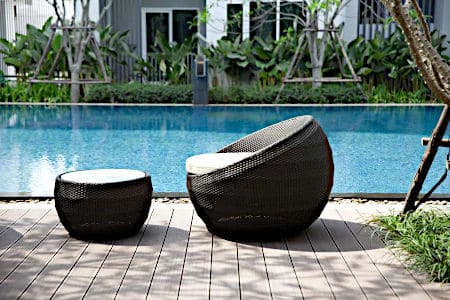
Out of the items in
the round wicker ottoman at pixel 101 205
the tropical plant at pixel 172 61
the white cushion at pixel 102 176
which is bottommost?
the round wicker ottoman at pixel 101 205

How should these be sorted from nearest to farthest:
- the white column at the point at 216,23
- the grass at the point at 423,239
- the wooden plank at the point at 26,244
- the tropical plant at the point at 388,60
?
the grass at the point at 423,239 < the wooden plank at the point at 26,244 < the tropical plant at the point at 388,60 < the white column at the point at 216,23

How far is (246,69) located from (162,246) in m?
12.7

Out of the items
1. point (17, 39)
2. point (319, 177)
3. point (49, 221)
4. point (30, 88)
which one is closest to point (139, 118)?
point (30, 88)

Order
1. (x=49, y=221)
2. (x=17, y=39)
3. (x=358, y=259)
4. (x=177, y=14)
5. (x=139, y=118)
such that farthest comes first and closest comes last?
(x=177, y=14)
(x=17, y=39)
(x=139, y=118)
(x=49, y=221)
(x=358, y=259)

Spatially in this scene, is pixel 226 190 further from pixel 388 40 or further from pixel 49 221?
pixel 388 40

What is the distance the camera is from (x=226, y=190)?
3.76 meters

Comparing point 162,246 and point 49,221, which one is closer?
point 162,246

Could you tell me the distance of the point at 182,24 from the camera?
59.7 feet

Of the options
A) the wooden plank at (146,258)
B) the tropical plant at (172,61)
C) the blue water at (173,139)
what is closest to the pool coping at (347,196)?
the blue water at (173,139)

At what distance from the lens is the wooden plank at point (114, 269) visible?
9.87ft

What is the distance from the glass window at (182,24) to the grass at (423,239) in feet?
47.6

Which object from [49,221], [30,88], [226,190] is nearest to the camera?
[226,190]

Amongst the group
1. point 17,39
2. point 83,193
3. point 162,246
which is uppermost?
point 17,39

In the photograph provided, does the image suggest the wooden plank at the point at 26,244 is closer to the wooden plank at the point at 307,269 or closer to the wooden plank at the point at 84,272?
the wooden plank at the point at 84,272
